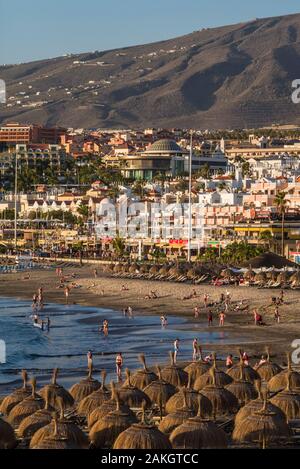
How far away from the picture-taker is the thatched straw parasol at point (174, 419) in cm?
2372

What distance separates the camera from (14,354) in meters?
42.2

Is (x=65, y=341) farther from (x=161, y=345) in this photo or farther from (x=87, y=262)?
(x=87, y=262)

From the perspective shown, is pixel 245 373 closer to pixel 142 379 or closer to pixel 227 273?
pixel 142 379

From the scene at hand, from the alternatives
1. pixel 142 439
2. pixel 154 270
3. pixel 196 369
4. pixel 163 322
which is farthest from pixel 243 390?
pixel 154 270

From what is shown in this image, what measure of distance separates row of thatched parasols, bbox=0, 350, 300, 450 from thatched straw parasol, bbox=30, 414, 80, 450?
0.02 m

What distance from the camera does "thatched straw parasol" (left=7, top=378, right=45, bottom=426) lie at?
25734 mm

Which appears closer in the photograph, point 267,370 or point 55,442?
point 55,442

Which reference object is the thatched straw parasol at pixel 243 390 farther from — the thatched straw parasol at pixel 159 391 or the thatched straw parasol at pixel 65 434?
the thatched straw parasol at pixel 65 434

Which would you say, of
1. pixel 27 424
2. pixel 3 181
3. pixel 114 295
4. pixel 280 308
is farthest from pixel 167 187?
pixel 27 424

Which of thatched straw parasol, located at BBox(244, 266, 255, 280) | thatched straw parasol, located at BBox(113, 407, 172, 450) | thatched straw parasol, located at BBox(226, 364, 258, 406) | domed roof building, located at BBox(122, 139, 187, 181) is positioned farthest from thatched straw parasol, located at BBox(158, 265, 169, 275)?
domed roof building, located at BBox(122, 139, 187, 181)

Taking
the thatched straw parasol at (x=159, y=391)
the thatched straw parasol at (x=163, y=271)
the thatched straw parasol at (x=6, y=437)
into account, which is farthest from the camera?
the thatched straw parasol at (x=163, y=271)

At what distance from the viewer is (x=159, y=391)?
2756cm

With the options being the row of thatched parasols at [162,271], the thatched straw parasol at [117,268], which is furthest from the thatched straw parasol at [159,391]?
the thatched straw parasol at [117,268]

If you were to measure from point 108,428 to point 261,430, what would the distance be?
286cm
